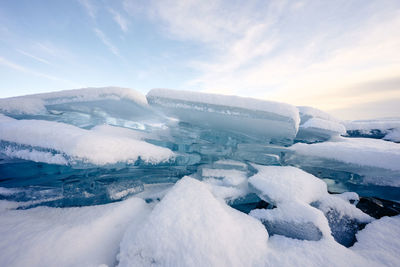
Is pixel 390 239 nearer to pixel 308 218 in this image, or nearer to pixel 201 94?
pixel 308 218

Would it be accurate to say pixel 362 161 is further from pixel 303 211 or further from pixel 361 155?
pixel 303 211

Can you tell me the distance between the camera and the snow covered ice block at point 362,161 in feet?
5.00

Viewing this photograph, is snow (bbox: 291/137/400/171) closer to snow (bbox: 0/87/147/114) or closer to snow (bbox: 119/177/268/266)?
snow (bbox: 119/177/268/266)

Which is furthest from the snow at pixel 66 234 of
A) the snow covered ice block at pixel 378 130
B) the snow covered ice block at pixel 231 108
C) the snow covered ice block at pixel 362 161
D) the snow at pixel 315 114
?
the snow covered ice block at pixel 378 130

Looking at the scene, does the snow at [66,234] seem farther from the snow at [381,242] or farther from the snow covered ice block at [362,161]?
the snow covered ice block at [362,161]

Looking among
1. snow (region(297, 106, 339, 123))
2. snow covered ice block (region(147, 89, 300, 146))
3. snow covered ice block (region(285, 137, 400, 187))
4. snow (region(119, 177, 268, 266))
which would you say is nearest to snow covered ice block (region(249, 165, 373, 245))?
snow (region(119, 177, 268, 266))

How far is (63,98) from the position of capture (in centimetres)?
184

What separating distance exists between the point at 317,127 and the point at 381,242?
1548mm

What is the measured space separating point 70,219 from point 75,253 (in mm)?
377

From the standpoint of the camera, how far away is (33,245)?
3.11 feet

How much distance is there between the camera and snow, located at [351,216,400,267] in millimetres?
985

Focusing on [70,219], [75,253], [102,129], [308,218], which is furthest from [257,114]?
[102,129]

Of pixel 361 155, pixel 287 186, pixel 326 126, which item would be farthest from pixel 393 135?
pixel 287 186

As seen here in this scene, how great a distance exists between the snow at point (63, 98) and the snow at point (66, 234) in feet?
3.52
